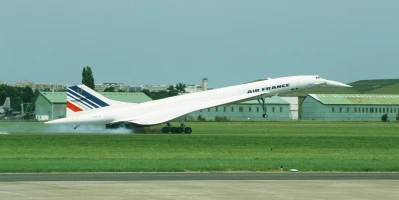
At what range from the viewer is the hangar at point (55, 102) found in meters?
126

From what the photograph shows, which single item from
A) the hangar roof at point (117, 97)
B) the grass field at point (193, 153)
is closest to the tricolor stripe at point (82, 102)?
the grass field at point (193, 153)

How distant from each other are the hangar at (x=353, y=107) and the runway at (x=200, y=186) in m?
110

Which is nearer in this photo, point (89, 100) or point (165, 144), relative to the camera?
point (165, 144)

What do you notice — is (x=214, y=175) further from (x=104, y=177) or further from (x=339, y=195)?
(x=339, y=195)

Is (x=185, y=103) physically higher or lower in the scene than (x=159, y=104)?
higher

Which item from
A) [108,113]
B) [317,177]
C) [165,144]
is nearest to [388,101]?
[108,113]

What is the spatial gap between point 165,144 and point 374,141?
51.1ft

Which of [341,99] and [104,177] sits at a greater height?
[341,99]

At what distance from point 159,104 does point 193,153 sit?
91.3ft

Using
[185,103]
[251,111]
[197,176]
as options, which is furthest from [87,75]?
[197,176]

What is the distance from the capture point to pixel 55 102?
5044 inches

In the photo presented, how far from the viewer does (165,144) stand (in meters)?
58.2

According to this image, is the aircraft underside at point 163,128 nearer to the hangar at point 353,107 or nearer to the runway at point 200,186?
the runway at point 200,186

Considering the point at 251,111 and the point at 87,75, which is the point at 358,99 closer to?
the point at 251,111
